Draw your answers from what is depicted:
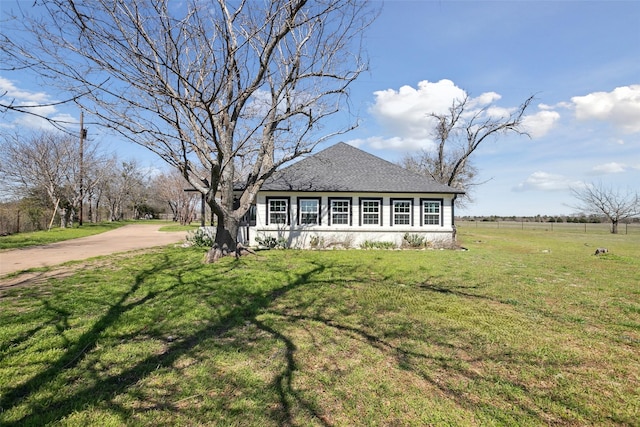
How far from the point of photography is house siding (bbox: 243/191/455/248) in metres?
15.1

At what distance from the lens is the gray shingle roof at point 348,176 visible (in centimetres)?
1523

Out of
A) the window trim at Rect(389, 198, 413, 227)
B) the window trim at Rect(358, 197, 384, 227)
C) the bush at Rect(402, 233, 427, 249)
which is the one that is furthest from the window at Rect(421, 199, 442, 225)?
the window trim at Rect(358, 197, 384, 227)

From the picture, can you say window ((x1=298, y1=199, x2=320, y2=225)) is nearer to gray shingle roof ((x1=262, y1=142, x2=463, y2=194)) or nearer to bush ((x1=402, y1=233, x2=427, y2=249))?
gray shingle roof ((x1=262, y1=142, x2=463, y2=194))

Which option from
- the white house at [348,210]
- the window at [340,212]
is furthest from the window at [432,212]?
the window at [340,212]

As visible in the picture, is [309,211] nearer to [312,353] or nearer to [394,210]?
[394,210]

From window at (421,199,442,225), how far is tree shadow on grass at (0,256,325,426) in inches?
480

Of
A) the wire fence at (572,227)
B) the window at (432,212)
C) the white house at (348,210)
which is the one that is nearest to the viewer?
the white house at (348,210)

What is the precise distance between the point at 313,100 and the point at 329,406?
9.32 metres

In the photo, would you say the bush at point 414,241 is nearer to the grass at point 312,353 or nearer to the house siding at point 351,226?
the house siding at point 351,226

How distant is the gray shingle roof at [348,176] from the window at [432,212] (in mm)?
792

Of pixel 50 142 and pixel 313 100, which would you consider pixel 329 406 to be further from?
pixel 50 142

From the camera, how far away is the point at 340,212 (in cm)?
1548

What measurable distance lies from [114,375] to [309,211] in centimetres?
1244

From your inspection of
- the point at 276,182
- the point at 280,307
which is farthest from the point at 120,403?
the point at 276,182
